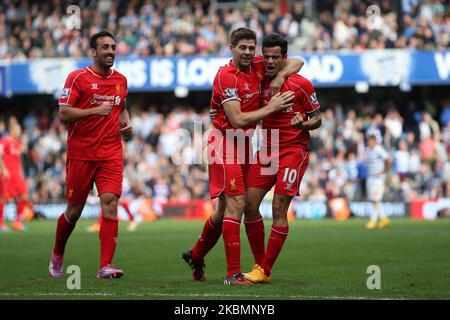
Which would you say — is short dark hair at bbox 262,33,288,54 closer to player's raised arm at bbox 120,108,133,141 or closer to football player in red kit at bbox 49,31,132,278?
football player in red kit at bbox 49,31,132,278

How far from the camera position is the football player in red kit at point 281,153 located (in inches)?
396

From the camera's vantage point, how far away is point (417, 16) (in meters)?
29.3

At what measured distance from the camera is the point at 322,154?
29156 mm

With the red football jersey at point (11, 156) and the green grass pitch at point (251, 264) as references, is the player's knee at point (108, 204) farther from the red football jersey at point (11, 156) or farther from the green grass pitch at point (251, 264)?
the red football jersey at point (11, 156)

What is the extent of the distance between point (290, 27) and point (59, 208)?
9.11 metres

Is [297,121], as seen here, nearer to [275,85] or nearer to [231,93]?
[275,85]

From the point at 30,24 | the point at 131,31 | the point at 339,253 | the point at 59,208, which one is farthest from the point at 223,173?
the point at 30,24

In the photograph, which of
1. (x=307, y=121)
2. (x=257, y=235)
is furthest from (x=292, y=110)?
(x=257, y=235)

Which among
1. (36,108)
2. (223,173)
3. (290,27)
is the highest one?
(290,27)

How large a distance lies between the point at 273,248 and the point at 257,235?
1.31 feet

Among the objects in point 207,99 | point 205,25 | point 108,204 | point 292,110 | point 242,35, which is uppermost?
point 205,25
